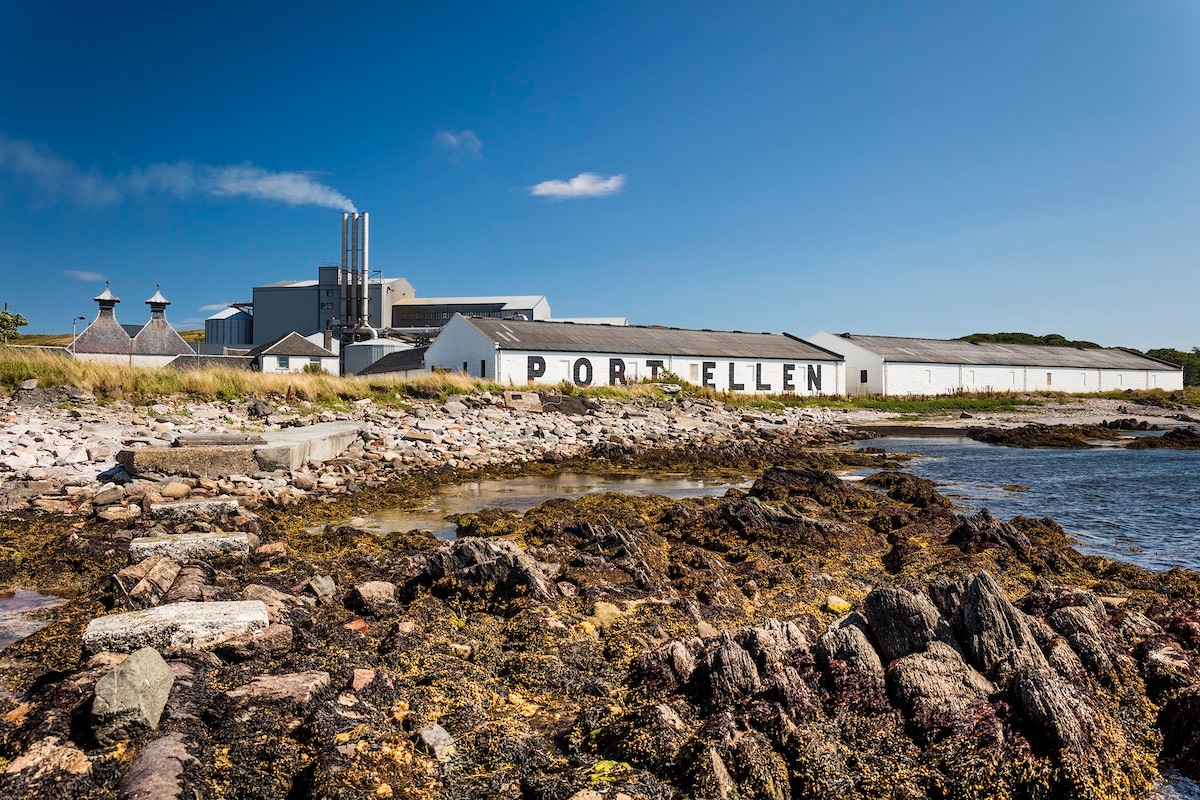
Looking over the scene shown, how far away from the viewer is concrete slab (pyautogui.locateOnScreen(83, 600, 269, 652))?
5082mm

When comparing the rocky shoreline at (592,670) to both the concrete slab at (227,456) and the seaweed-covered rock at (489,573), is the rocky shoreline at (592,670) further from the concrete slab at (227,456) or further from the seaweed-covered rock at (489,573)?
the concrete slab at (227,456)

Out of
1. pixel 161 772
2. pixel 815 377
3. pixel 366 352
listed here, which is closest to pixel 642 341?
pixel 815 377

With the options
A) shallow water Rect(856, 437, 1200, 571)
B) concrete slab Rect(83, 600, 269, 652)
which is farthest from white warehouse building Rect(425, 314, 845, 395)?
concrete slab Rect(83, 600, 269, 652)

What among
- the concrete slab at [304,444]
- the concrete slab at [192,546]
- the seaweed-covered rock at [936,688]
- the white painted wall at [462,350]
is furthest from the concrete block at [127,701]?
the white painted wall at [462,350]

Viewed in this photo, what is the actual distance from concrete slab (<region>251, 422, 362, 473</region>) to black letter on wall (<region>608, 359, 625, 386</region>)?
73.0 ft

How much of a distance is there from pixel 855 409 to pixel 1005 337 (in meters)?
63.3

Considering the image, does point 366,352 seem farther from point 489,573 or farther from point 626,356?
point 489,573

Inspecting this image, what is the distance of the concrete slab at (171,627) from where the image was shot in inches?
200

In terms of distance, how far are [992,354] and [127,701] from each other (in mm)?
64094

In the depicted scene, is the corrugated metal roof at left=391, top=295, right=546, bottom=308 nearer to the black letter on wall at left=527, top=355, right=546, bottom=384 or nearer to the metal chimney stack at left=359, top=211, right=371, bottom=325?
the metal chimney stack at left=359, top=211, right=371, bottom=325

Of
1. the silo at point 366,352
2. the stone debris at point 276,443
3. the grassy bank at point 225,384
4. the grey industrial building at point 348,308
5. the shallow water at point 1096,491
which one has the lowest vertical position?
the shallow water at point 1096,491

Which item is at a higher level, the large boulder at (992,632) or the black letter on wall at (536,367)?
the black letter on wall at (536,367)

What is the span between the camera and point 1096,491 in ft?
52.8

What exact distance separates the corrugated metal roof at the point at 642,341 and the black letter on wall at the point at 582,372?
70 centimetres
